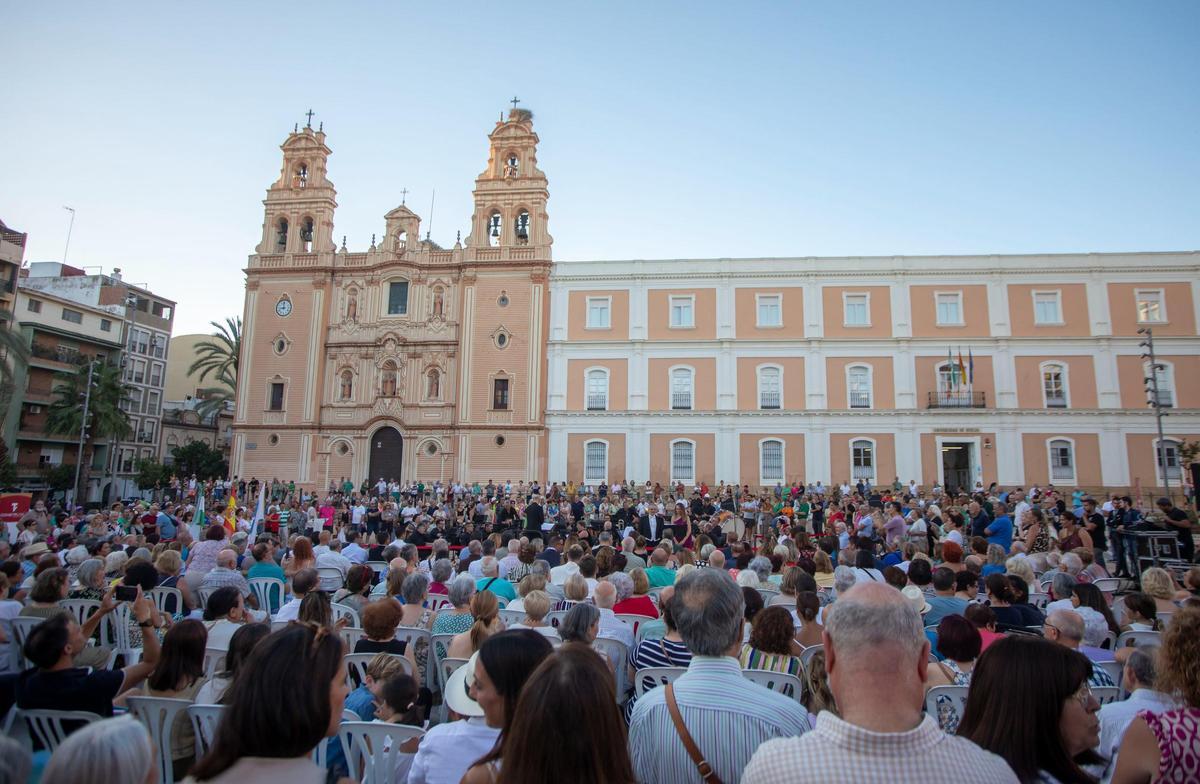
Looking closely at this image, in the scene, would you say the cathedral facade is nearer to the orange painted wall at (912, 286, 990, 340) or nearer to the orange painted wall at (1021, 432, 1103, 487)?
the orange painted wall at (912, 286, 990, 340)

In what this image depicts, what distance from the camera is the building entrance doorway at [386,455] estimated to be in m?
29.6

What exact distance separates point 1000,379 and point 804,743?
3050cm

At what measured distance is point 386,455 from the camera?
2984cm

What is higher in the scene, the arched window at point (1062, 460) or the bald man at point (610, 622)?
the arched window at point (1062, 460)

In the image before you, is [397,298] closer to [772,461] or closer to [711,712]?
[772,461]

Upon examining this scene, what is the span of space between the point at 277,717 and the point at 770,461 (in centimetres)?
2725

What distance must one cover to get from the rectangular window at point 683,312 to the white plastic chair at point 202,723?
2713 centimetres

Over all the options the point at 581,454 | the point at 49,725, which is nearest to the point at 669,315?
the point at 581,454

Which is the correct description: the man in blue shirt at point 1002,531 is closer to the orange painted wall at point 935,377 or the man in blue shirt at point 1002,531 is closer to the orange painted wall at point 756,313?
the orange painted wall at point 935,377

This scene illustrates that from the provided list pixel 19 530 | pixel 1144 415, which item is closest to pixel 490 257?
pixel 19 530

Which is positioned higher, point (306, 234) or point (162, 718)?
point (306, 234)

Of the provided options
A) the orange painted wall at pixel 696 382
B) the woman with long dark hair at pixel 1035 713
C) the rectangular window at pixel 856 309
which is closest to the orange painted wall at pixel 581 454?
the orange painted wall at pixel 696 382

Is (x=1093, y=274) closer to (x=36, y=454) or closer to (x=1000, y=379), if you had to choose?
(x=1000, y=379)

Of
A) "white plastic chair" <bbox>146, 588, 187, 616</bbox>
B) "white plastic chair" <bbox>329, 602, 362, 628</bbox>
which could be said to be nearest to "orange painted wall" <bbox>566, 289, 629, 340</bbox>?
"white plastic chair" <bbox>146, 588, 187, 616</bbox>
